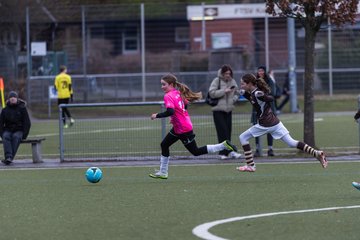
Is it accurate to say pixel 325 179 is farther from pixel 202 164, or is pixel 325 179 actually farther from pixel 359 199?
pixel 202 164

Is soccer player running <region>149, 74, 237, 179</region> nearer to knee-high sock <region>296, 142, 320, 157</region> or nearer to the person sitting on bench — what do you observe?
knee-high sock <region>296, 142, 320, 157</region>

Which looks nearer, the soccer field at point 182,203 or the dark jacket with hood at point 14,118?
the soccer field at point 182,203

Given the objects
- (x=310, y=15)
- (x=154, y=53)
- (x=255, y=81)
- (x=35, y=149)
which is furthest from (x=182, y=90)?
(x=154, y=53)

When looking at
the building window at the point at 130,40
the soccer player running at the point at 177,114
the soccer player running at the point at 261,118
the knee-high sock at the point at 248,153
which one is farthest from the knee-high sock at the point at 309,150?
the building window at the point at 130,40

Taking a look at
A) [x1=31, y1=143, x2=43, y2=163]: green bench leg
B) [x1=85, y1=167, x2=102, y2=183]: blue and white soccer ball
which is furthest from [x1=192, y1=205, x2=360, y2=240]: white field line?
[x1=31, y1=143, x2=43, y2=163]: green bench leg

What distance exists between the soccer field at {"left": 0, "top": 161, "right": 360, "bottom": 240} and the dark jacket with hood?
72.6 inches

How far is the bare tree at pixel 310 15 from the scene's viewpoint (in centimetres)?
1733

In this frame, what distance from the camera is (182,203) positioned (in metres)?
11.0

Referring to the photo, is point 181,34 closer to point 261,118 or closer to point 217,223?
point 261,118

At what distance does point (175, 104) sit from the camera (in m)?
13.4

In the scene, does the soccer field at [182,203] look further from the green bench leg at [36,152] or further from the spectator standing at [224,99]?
the spectator standing at [224,99]

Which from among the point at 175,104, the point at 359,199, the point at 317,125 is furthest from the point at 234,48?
the point at 359,199

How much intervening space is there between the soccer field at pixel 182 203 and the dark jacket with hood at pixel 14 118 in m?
1.84

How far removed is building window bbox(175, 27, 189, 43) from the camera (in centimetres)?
4692
